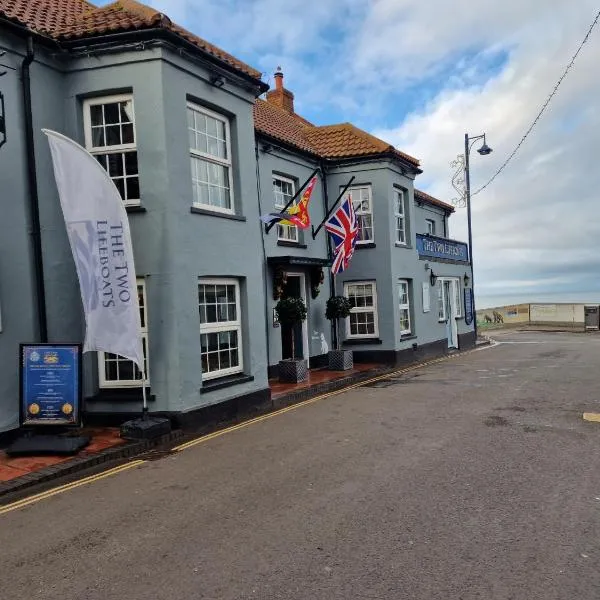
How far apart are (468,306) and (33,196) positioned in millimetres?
21271

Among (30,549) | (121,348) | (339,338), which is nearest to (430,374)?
(339,338)

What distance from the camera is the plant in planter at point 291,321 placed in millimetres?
13156

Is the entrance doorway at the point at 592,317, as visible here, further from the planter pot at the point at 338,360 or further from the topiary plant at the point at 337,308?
the planter pot at the point at 338,360

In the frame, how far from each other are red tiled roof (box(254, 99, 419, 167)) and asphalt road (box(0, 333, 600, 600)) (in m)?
10.2

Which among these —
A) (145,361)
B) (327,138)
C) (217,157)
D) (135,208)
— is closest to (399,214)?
(327,138)

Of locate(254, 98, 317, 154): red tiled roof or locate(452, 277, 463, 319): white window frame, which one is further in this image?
locate(452, 277, 463, 319): white window frame

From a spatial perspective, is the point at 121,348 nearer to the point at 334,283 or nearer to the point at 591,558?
the point at 591,558

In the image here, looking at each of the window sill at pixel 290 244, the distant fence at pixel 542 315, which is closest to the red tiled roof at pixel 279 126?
the window sill at pixel 290 244

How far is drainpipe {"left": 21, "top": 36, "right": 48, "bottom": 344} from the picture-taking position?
8.25 metres

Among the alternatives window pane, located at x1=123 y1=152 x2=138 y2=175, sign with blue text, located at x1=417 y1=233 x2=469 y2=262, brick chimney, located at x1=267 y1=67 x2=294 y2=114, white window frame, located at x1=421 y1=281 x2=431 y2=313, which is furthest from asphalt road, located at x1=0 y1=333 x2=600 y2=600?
brick chimney, located at x1=267 y1=67 x2=294 y2=114

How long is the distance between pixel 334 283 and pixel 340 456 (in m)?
10.6

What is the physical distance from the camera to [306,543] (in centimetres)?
449

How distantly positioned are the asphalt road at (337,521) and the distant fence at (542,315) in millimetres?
31817

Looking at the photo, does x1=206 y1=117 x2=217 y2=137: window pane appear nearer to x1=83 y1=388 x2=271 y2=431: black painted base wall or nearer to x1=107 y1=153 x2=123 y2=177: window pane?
x1=107 y1=153 x2=123 y2=177: window pane
